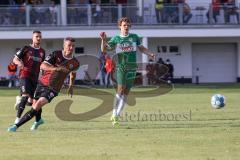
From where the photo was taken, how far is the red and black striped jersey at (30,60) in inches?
630

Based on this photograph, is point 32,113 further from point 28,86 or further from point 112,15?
point 112,15

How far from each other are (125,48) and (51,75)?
2.26m

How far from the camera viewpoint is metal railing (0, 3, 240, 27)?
44438 mm

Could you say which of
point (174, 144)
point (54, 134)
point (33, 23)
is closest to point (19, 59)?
point (54, 134)

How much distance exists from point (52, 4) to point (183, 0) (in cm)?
857

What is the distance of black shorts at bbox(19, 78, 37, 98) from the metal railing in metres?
28.2

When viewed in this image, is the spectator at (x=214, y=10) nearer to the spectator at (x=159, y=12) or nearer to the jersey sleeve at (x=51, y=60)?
the spectator at (x=159, y=12)

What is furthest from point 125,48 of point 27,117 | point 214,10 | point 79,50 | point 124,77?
point 79,50

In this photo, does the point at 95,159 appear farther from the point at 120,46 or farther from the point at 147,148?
the point at 120,46

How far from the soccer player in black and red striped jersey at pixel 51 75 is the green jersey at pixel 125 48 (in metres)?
1.60

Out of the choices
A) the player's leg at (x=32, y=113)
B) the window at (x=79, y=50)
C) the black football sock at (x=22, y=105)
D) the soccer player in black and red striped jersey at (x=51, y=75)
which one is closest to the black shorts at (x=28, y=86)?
the black football sock at (x=22, y=105)

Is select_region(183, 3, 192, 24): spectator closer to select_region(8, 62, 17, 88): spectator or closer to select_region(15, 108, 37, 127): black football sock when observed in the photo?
select_region(8, 62, 17, 88): spectator

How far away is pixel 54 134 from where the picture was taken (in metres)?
14.2

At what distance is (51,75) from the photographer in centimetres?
1484
